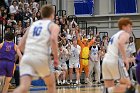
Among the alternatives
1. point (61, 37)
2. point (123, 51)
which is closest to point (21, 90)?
point (123, 51)

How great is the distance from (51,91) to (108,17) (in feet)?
65.3

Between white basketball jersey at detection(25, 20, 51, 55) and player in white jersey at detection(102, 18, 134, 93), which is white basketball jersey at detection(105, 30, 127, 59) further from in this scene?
white basketball jersey at detection(25, 20, 51, 55)

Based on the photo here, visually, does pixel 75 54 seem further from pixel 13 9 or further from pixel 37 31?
pixel 37 31

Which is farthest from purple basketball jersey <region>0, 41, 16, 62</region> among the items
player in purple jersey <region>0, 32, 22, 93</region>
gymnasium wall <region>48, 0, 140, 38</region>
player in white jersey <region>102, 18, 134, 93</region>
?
gymnasium wall <region>48, 0, 140, 38</region>

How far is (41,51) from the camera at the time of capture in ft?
23.8

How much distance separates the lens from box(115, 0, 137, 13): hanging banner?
26.9 meters

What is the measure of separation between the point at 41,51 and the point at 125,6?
2038 centimetres

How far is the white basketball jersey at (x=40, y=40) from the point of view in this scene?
725 centimetres

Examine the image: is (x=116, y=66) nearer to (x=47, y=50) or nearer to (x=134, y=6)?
(x=47, y=50)

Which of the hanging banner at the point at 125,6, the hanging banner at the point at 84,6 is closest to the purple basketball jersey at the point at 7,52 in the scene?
the hanging banner at the point at 84,6

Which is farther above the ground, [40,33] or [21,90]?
[40,33]

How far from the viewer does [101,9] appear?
88.9 feet

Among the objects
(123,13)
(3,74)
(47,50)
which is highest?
(123,13)

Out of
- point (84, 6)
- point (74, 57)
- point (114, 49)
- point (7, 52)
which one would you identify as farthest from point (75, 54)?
point (114, 49)
